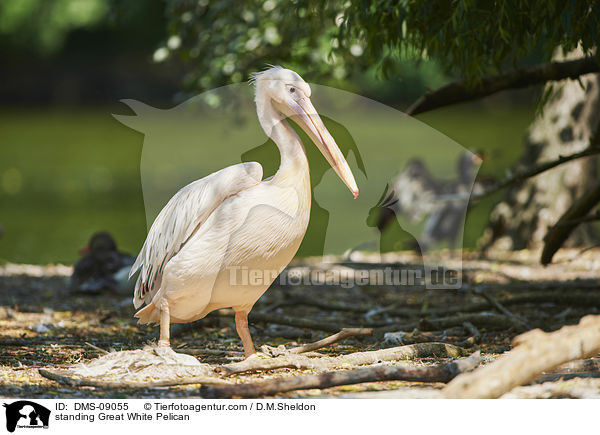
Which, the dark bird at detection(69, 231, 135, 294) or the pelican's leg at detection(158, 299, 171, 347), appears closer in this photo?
the pelican's leg at detection(158, 299, 171, 347)

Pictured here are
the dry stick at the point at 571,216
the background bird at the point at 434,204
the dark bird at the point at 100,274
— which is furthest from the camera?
the background bird at the point at 434,204

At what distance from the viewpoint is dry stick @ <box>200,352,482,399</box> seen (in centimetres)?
324

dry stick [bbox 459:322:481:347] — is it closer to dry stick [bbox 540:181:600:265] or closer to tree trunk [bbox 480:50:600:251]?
dry stick [bbox 540:181:600:265]

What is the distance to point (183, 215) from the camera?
3945mm

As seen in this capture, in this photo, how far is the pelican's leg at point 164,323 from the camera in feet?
12.7

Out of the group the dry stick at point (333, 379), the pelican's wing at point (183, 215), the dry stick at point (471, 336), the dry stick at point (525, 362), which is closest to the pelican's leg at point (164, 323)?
the pelican's wing at point (183, 215)

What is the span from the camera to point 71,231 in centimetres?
1202

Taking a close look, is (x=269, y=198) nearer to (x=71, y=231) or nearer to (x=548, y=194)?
(x=548, y=194)

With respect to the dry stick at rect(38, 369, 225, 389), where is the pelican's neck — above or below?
above

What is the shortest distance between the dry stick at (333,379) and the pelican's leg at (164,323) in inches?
21.6

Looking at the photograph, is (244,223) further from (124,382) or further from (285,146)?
(124,382)
